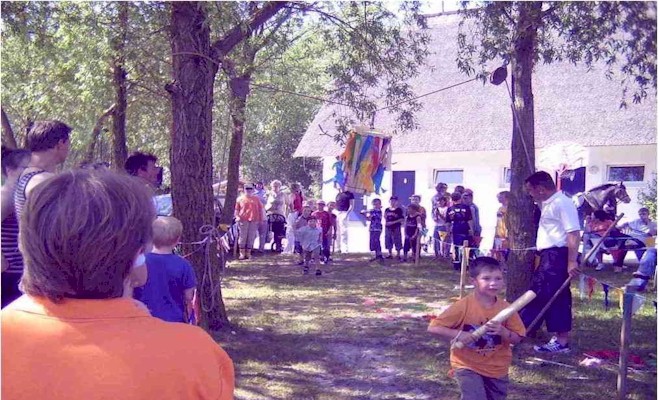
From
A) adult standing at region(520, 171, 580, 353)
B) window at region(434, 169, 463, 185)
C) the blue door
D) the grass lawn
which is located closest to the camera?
the grass lawn

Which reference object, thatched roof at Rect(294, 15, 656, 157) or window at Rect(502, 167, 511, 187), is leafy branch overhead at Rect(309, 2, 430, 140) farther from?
window at Rect(502, 167, 511, 187)

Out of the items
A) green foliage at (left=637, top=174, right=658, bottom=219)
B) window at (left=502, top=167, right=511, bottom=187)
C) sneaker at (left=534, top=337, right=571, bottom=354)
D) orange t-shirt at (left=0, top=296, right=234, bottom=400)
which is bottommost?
sneaker at (left=534, top=337, right=571, bottom=354)

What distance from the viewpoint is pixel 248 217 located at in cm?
1605

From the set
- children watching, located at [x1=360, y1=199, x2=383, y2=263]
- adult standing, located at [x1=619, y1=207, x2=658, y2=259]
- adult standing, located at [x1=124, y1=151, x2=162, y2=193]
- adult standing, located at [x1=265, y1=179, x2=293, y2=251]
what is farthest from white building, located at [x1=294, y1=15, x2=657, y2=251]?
adult standing, located at [x1=124, y1=151, x2=162, y2=193]

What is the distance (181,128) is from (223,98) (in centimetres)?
726

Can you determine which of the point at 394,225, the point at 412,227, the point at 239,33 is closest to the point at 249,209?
the point at 394,225

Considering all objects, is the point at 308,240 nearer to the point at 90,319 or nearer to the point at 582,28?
the point at 582,28

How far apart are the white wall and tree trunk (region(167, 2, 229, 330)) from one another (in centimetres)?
1303

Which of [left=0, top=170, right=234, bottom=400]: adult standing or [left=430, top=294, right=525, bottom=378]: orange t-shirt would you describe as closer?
[left=0, top=170, right=234, bottom=400]: adult standing

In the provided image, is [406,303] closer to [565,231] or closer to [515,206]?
[515,206]

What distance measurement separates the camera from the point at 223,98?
47.8ft

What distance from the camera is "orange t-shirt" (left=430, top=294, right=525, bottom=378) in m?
4.12

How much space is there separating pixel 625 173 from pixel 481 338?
17.8 m

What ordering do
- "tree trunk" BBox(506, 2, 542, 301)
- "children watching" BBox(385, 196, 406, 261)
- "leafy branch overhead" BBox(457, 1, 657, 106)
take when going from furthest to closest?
"children watching" BBox(385, 196, 406, 261) → "tree trunk" BBox(506, 2, 542, 301) → "leafy branch overhead" BBox(457, 1, 657, 106)
